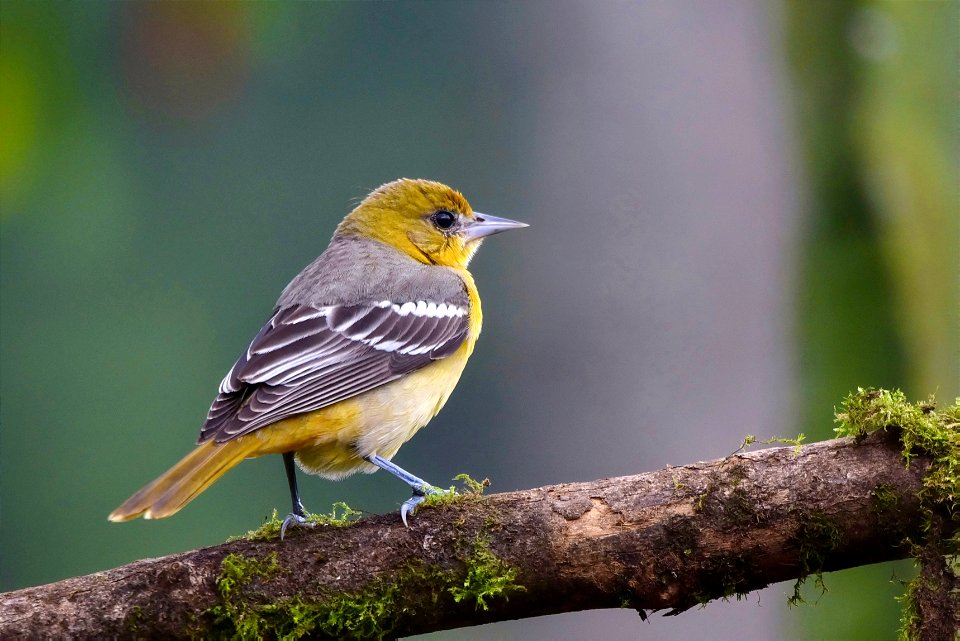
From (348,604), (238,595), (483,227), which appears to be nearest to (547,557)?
(348,604)

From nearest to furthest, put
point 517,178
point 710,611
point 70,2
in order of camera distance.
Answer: point 710,611 → point 517,178 → point 70,2

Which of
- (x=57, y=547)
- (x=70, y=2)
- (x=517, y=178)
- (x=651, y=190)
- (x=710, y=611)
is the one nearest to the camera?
Answer: (x=710, y=611)

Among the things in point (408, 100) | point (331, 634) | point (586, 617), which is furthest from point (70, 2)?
point (331, 634)

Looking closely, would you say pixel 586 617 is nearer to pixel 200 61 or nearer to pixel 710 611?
pixel 710 611

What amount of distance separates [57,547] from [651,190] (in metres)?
6.43

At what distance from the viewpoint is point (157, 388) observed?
9578 millimetres

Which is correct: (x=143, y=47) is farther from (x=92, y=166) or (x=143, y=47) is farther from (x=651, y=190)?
(x=651, y=190)

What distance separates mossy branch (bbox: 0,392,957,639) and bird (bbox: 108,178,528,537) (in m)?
0.22

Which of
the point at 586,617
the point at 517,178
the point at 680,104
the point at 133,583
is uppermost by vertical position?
the point at 680,104

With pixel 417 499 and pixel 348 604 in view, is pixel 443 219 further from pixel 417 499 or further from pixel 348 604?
pixel 348 604

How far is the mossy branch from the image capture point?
3270 millimetres

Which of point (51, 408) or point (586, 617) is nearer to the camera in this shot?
point (586, 617)

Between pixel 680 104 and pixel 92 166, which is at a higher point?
pixel 680 104

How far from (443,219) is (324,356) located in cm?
156
